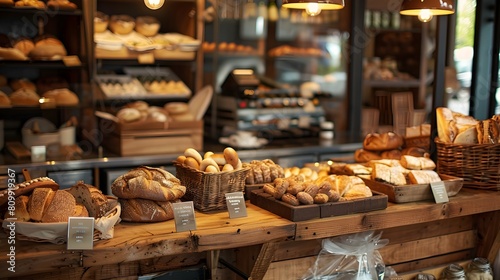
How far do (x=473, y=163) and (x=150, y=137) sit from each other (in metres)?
2.29

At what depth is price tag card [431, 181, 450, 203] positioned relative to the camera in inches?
103

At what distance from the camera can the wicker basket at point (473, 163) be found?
279 centimetres

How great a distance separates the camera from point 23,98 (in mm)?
4066

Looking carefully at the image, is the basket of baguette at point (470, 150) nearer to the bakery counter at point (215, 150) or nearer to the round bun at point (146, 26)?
the bakery counter at point (215, 150)

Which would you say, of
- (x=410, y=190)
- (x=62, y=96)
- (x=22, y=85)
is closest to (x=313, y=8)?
(x=410, y=190)

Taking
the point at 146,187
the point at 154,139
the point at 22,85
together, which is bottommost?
the point at 154,139

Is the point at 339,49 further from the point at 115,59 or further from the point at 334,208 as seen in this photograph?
the point at 334,208

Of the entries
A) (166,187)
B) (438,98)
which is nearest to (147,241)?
(166,187)

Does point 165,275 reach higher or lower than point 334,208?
lower

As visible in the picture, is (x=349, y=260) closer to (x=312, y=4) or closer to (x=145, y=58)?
(x=312, y=4)

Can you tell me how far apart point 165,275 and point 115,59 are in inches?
96.5

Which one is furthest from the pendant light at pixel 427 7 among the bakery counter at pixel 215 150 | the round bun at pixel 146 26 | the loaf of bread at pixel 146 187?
the round bun at pixel 146 26

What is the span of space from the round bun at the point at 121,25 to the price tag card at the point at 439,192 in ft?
9.02

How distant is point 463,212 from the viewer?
267 cm
